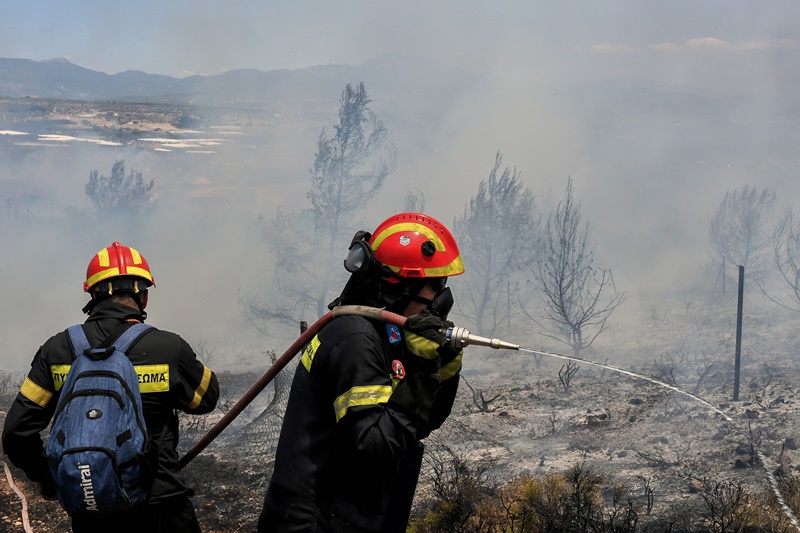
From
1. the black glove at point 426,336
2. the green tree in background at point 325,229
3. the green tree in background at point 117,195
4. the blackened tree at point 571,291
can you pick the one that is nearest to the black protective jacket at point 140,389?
the black glove at point 426,336

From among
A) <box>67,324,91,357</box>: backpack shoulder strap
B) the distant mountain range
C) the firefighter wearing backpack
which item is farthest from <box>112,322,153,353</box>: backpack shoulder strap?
the distant mountain range

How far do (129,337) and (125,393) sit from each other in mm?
243

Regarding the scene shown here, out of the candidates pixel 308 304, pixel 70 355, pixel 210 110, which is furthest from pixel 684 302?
pixel 210 110

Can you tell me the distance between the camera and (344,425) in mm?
2232

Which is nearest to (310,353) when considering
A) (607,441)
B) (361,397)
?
(361,397)

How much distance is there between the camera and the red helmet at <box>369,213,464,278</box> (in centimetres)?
253

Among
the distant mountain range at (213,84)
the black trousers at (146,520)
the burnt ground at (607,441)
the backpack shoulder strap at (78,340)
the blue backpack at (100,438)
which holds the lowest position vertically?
the burnt ground at (607,441)

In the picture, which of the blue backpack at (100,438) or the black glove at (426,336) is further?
the blue backpack at (100,438)

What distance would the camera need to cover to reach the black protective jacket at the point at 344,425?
222cm

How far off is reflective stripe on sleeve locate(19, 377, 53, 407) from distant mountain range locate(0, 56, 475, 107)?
6400 cm

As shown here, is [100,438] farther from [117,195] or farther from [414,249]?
[117,195]

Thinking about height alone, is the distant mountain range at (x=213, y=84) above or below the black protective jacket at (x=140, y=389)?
above

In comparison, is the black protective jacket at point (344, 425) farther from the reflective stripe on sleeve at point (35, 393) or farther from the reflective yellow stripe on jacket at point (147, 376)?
the reflective stripe on sleeve at point (35, 393)

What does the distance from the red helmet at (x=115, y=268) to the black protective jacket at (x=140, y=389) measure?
0.43 feet
